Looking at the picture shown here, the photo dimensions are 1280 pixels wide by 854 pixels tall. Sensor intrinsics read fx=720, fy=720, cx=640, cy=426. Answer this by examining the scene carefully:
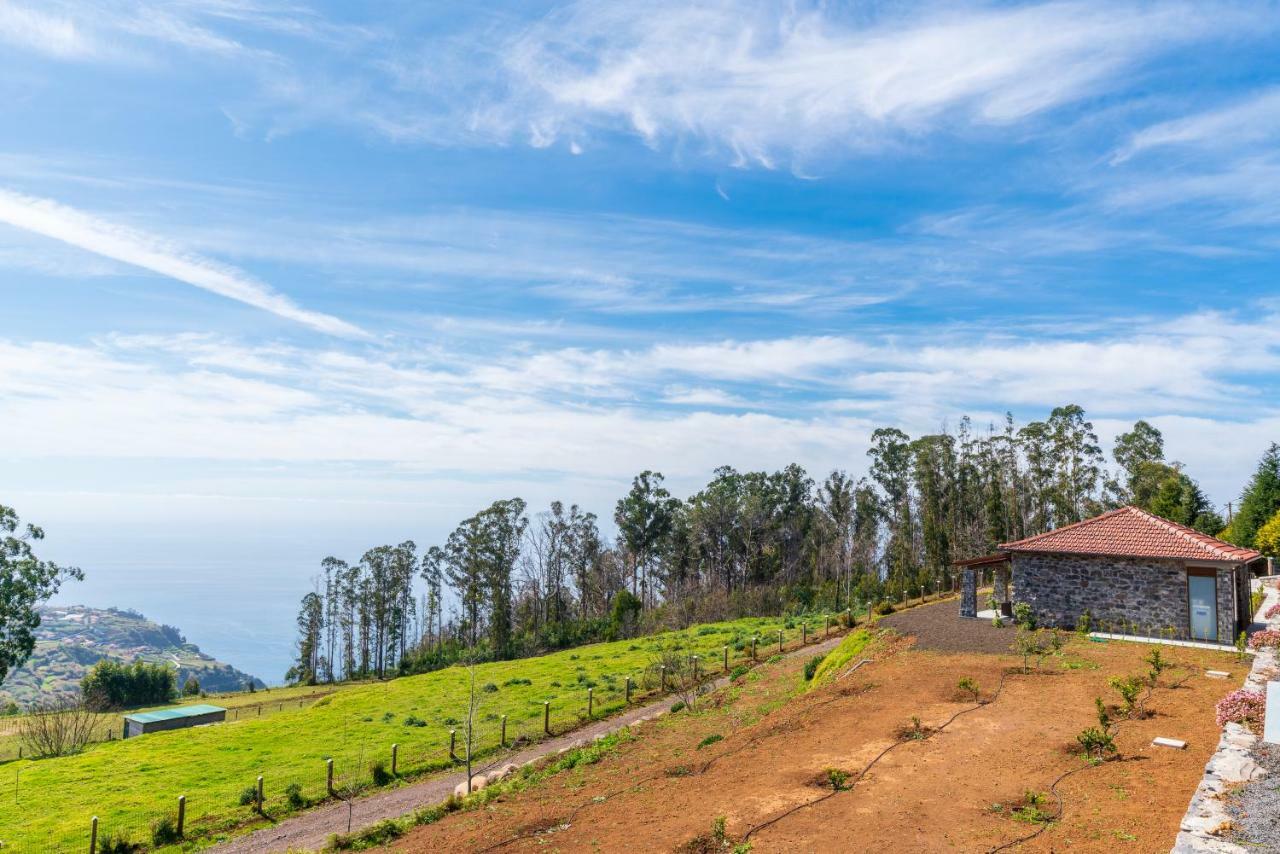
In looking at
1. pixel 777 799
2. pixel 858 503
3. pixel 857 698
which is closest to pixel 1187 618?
pixel 857 698

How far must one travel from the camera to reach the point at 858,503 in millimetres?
69812

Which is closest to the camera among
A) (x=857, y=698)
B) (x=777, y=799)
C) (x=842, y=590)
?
(x=777, y=799)

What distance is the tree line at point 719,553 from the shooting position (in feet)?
183

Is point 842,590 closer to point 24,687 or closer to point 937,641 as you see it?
point 937,641

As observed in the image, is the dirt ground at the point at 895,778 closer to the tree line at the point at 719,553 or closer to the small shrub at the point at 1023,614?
the small shrub at the point at 1023,614

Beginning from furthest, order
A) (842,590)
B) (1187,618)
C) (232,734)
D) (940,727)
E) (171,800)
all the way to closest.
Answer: (842,590) → (232,734) → (1187,618) → (171,800) → (940,727)

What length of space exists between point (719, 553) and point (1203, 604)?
48536 millimetres

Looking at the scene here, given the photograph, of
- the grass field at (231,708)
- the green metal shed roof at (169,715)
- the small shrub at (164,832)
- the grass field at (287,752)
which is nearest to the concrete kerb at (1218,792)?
the grass field at (287,752)

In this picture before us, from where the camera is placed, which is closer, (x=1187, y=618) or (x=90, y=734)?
(x=1187, y=618)

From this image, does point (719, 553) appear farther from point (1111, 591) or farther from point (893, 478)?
point (1111, 591)

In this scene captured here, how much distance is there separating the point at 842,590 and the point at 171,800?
47417 millimetres

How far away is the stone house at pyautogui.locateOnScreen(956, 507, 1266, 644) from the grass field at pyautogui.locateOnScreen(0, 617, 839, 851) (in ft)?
39.7

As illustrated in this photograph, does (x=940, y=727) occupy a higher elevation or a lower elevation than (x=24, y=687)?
higher

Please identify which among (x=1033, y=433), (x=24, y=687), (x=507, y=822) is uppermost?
(x=1033, y=433)
